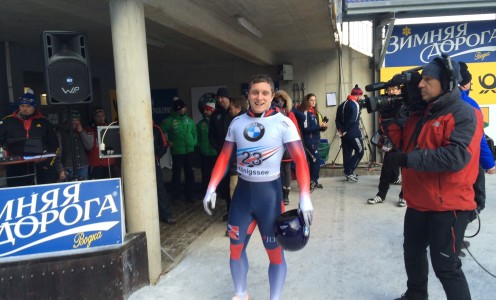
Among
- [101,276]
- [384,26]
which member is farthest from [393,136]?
[384,26]

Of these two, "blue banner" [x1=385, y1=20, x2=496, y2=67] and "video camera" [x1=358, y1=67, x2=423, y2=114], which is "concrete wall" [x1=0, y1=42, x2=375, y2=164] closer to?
"blue banner" [x1=385, y1=20, x2=496, y2=67]

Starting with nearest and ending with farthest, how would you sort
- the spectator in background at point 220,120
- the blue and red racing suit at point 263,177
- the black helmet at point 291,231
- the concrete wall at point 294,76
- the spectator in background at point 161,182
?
1. the black helmet at point 291,231
2. the blue and red racing suit at point 263,177
3. the spectator in background at point 220,120
4. the spectator in background at point 161,182
5. the concrete wall at point 294,76

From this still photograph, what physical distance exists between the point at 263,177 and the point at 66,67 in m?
2.27

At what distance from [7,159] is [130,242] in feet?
7.50

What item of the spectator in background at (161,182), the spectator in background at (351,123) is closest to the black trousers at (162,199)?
the spectator in background at (161,182)

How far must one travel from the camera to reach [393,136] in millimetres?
2812

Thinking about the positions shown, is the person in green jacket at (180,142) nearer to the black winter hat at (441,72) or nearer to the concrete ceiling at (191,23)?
the concrete ceiling at (191,23)

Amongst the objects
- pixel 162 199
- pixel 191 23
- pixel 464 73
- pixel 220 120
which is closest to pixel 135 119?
pixel 220 120

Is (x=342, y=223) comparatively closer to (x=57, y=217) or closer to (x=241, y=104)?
(x=241, y=104)

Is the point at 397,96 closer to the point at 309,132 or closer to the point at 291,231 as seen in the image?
the point at 291,231

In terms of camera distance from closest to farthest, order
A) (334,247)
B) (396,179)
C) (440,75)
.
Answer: (440,75) < (334,247) < (396,179)

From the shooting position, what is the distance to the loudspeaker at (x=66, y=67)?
3.72 m

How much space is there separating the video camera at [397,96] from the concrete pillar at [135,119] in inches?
72.3

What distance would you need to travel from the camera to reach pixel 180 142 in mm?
6387
